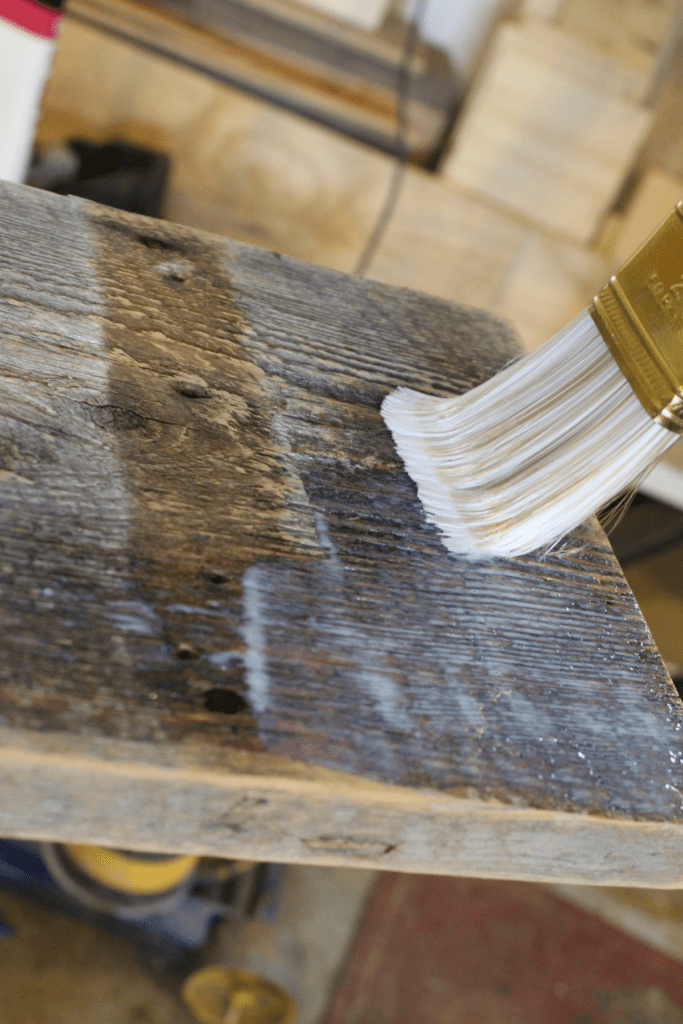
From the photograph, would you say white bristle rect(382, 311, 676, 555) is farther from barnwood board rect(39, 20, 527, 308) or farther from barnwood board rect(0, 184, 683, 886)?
barnwood board rect(39, 20, 527, 308)

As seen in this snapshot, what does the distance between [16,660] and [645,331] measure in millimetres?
415

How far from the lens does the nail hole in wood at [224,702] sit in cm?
42

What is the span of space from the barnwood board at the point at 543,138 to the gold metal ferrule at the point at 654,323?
137 centimetres

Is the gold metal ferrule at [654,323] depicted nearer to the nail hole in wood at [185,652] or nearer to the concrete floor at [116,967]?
the nail hole in wood at [185,652]

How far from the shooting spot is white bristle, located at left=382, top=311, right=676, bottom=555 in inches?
22.6

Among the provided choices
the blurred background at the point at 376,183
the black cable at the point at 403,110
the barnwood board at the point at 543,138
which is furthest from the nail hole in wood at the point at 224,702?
the barnwood board at the point at 543,138

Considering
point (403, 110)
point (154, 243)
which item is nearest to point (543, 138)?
point (403, 110)

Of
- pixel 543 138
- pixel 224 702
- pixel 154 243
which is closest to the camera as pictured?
pixel 224 702

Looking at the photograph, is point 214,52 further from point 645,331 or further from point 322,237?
point 645,331

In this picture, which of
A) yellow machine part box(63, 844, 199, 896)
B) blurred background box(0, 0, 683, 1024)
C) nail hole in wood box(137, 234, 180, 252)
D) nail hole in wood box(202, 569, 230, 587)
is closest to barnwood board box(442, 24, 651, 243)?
blurred background box(0, 0, 683, 1024)

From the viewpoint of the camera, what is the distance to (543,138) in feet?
5.96

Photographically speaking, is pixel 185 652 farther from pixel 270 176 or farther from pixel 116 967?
pixel 270 176

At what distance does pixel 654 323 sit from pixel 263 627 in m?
0.31

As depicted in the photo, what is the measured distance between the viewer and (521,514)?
0.58m
